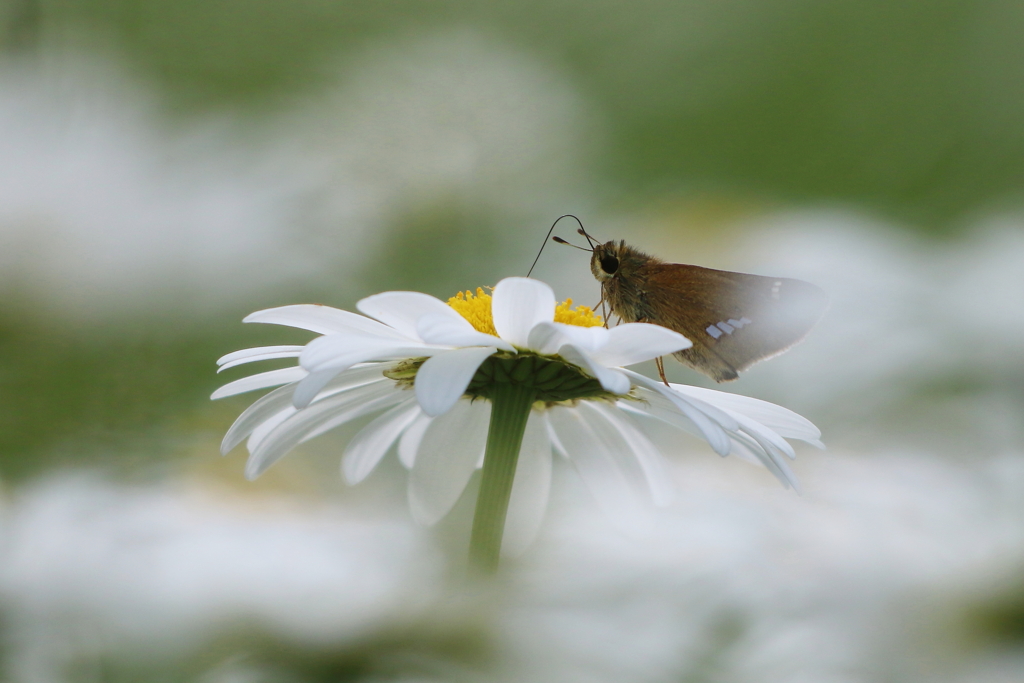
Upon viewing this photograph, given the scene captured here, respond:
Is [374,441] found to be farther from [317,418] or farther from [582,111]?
[582,111]

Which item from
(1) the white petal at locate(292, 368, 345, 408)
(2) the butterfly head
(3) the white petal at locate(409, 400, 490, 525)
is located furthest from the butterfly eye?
(1) the white petal at locate(292, 368, 345, 408)

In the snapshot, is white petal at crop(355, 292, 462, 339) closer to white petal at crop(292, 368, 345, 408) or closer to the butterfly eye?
white petal at crop(292, 368, 345, 408)

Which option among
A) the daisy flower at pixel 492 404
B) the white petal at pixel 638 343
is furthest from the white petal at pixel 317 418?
the white petal at pixel 638 343

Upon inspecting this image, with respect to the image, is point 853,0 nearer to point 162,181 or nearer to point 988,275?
point 988,275

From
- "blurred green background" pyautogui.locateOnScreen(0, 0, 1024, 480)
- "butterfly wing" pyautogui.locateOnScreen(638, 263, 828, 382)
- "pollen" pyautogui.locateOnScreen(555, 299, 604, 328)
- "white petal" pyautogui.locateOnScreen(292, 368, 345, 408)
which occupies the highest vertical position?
"blurred green background" pyautogui.locateOnScreen(0, 0, 1024, 480)

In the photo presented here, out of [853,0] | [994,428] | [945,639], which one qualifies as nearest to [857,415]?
[994,428]
